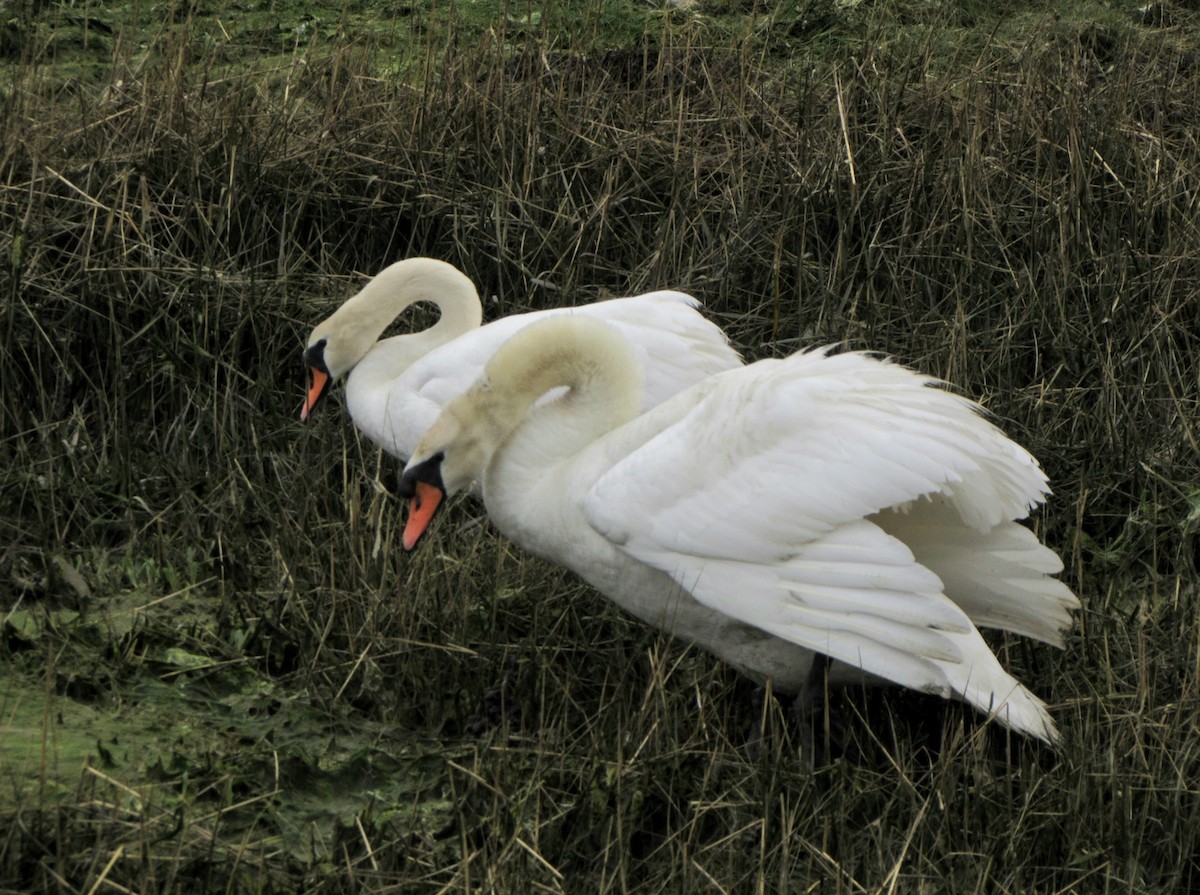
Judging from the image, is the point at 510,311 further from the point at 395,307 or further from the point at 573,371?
the point at 573,371

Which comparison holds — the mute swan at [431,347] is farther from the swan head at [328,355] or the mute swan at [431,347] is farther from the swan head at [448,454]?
the swan head at [448,454]

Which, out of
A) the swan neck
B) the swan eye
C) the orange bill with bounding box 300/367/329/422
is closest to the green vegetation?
the orange bill with bounding box 300/367/329/422

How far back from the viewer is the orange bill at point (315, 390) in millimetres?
5324

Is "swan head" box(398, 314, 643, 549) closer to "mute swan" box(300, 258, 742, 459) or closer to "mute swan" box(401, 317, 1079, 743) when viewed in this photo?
"mute swan" box(401, 317, 1079, 743)

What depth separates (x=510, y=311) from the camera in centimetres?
593

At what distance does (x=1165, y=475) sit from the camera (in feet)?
15.8

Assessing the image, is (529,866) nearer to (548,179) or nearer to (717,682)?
(717,682)

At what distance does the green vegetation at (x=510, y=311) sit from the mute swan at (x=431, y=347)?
21 centimetres

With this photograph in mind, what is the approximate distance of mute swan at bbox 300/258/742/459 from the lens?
192 inches

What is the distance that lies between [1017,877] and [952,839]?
0.19 m

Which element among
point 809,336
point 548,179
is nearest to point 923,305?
point 809,336

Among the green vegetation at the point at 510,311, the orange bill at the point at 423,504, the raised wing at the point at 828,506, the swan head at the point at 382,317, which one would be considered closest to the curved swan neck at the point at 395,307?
the swan head at the point at 382,317

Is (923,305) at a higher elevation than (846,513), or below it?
below

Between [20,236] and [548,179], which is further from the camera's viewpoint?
[548,179]
